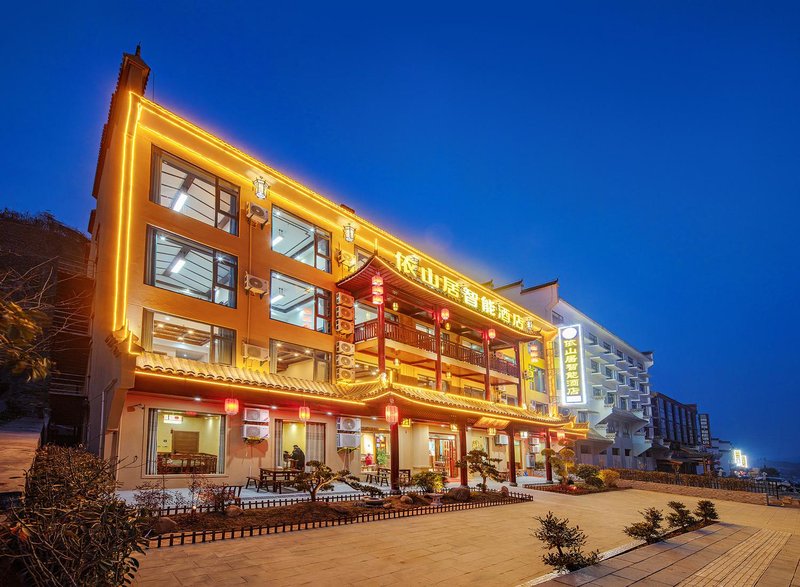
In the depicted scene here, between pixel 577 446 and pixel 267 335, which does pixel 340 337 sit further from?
pixel 577 446

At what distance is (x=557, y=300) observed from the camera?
4088 cm

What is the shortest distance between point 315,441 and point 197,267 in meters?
7.87

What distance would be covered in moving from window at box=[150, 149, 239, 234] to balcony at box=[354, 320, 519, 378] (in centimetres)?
671

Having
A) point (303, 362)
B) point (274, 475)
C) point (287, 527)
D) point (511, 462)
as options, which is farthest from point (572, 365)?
point (287, 527)

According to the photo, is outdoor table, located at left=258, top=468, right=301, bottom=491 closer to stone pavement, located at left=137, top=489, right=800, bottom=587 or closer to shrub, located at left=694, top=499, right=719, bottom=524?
stone pavement, located at left=137, top=489, right=800, bottom=587

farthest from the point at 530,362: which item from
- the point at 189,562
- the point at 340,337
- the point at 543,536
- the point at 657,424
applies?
the point at 657,424

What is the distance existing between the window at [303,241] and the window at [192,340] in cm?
505

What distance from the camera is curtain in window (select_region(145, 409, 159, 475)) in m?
14.2

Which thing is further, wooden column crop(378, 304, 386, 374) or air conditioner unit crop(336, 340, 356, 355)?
air conditioner unit crop(336, 340, 356, 355)

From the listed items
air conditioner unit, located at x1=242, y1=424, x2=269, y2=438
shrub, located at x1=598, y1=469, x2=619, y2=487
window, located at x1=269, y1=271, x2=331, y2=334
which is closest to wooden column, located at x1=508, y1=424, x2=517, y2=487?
shrub, located at x1=598, y1=469, x2=619, y2=487

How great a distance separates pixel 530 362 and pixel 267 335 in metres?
22.9

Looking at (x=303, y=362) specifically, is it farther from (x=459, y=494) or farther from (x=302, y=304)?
(x=459, y=494)

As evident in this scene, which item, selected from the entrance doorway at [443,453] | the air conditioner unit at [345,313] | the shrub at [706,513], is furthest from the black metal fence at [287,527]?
the entrance doorway at [443,453]

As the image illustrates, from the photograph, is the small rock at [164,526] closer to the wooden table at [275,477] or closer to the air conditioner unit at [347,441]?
the wooden table at [275,477]
